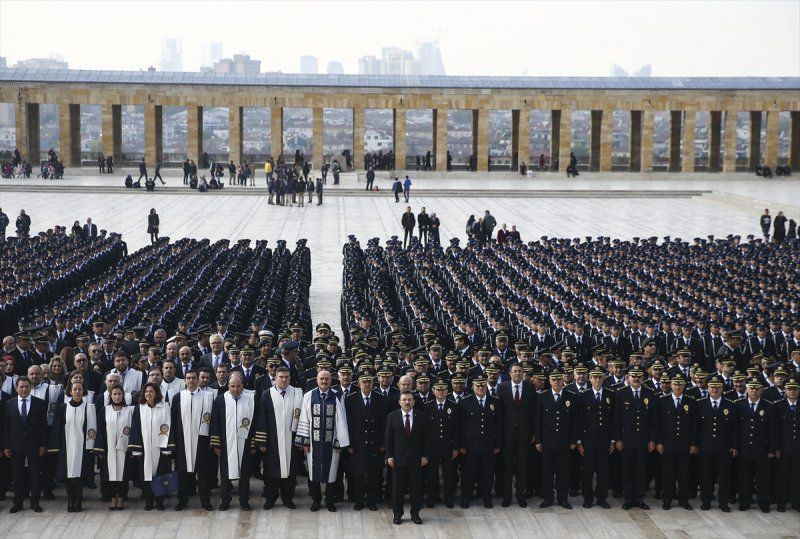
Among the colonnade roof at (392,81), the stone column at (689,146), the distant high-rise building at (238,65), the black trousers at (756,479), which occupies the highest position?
the distant high-rise building at (238,65)

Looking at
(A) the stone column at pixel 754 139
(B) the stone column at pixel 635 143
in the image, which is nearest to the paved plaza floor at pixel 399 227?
(A) the stone column at pixel 754 139

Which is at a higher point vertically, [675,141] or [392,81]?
[392,81]

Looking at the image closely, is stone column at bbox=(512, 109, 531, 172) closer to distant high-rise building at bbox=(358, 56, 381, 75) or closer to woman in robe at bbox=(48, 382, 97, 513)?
woman in robe at bbox=(48, 382, 97, 513)

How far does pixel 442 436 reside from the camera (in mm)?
9922

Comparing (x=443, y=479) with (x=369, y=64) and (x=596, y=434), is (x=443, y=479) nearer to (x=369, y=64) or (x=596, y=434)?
(x=596, y=434)

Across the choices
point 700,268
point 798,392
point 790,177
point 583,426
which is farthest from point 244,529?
point 790,177

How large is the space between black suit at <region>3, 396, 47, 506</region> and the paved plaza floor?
275mm

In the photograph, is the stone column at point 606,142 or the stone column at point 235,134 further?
the stone column at point 606,142

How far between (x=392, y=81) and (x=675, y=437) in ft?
155

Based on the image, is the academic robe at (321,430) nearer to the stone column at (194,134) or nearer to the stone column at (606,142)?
the stone column at (194,134)

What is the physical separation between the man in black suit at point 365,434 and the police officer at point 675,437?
257 centimetres

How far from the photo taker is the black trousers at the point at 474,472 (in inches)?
399

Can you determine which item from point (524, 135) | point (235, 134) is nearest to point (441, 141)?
point (524, 135)

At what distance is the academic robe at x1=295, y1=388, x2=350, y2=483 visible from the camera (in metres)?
9.91
